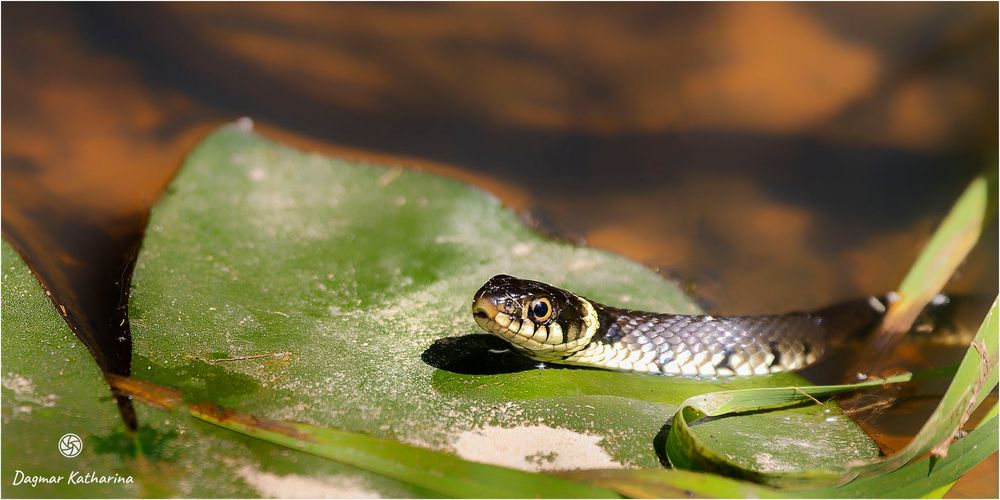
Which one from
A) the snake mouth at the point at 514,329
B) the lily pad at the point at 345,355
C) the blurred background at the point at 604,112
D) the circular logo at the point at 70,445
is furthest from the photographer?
the blurred background at the point at 604,112

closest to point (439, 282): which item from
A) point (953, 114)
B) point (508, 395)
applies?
point (508, 395)

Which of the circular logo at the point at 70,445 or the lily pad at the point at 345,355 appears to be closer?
the circular logo at the point at 70,445

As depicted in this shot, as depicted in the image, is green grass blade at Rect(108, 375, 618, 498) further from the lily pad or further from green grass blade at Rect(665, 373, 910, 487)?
green grass blade at Rect(665, 373, 910, 487)

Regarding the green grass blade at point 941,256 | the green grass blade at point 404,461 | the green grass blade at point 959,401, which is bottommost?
the green grass blade at point 404,461

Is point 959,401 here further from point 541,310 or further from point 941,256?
point 941,256

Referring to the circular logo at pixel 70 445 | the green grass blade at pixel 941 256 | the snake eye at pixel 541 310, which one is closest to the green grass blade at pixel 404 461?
the circular logo at pixel 70 445

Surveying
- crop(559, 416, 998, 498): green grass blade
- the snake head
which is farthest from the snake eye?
crop(559, 416, 998, 498): green grass blade

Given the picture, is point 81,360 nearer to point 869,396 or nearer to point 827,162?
point 869,396

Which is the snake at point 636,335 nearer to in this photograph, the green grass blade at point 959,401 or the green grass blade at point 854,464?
the green grass blade at point 854,464
